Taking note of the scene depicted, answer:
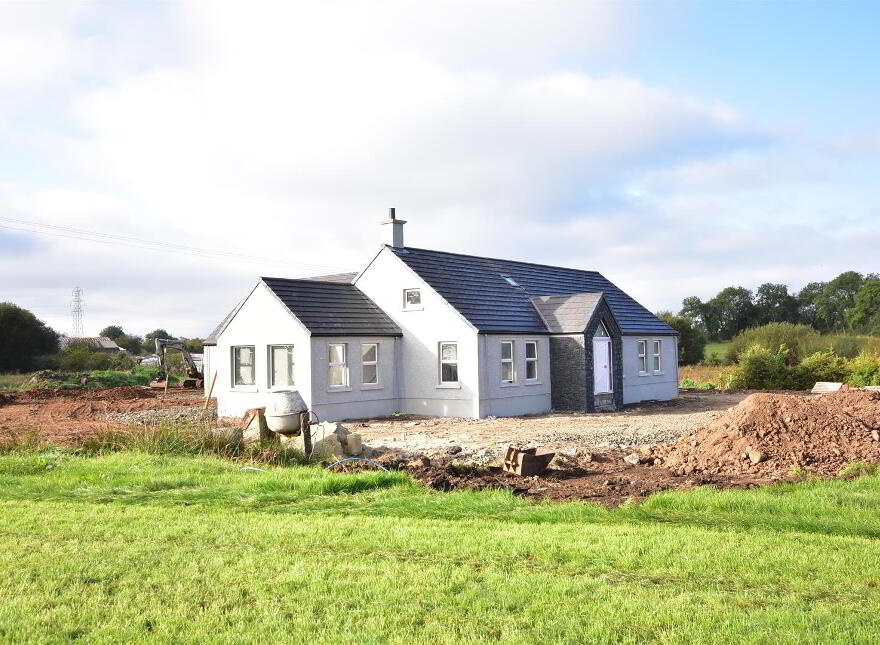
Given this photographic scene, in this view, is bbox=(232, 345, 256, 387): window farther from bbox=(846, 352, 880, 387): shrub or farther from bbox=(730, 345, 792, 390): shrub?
bbox=(846, 352, 880, 387): shrub

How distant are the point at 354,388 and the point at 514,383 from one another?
5.18 m

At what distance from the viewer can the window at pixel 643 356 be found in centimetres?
3241

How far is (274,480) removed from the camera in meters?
11.8

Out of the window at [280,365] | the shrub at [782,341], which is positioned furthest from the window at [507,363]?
the shrub at [782,341]

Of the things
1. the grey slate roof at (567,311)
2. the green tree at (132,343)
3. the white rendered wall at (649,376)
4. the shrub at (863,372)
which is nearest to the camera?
the grey slate roof at (567,311)

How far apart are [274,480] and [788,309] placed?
265ft

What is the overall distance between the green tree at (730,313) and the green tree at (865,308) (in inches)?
351

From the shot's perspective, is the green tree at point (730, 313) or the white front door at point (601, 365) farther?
the green tree at point (730, 313)

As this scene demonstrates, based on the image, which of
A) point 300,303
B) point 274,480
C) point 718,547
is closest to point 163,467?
point 274,480

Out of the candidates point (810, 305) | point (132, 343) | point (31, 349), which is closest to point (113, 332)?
point (132, 343)

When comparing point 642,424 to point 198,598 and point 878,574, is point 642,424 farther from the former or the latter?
point 198,598

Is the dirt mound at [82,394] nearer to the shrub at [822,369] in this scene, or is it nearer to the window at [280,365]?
the window at [280,365]

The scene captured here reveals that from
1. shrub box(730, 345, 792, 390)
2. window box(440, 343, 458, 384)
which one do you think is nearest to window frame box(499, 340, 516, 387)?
window box(440, 343, 458, 384)

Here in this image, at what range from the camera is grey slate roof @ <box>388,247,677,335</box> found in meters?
26.0
